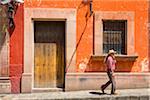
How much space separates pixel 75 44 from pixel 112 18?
172 cm

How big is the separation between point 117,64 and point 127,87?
0.95 m

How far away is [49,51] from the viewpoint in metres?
17.8

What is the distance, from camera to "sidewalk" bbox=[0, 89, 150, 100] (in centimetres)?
1570

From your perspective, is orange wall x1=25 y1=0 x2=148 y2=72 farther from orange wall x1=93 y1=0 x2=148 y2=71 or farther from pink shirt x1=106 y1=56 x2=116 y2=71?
pink shirt x1=106 y1=56 x2=116 y2=71

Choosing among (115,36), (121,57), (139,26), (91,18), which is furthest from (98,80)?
(139,26)

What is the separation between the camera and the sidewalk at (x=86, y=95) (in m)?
15.7

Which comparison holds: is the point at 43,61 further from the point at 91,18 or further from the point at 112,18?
the point at 112,18

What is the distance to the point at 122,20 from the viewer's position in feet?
58.2

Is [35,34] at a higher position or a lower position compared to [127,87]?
higher

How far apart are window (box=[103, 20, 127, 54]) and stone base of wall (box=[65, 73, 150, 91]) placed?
100 centimetres

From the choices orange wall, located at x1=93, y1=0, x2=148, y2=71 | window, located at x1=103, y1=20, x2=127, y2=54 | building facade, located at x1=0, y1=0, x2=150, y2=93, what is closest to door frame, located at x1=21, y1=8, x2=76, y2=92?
building facade, located at x1=0, y1=0, x2=150, y2=93

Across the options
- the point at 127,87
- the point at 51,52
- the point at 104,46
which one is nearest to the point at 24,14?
the point at 51,52

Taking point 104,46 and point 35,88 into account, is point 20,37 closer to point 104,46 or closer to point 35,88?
point 35,88

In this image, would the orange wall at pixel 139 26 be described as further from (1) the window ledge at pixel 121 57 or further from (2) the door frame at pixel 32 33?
(2) the door frame at pixel 32 33
